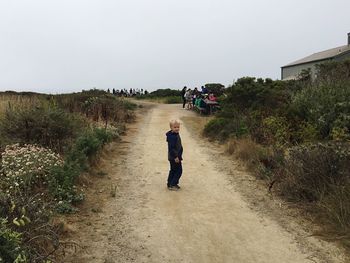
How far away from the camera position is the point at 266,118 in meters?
13.5

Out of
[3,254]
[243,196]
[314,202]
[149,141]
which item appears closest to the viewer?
[3,254]

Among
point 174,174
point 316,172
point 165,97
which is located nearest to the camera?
point 316,172

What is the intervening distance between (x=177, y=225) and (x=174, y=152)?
220 centimetres

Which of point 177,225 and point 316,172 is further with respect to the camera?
point 316,172

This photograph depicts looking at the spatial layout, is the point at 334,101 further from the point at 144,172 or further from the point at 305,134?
the point at 144,172

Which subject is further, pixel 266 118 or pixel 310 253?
pixel 266 118

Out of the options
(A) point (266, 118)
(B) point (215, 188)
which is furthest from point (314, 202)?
(A) point (266, 118)

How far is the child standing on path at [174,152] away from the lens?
8.68m

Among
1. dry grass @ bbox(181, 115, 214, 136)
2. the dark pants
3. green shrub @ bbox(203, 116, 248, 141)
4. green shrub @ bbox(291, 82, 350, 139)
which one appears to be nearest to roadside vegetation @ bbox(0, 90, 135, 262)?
the dark pants

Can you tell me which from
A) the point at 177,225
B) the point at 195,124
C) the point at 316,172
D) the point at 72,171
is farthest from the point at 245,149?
the point at 195,124

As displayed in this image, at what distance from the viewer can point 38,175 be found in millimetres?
7766

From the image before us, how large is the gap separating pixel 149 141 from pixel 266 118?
157 inches

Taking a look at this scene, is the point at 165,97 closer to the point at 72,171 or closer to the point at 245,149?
the point at 245,149

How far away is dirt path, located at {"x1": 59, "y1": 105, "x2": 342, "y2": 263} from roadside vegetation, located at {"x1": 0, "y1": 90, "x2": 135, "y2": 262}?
0.47m
